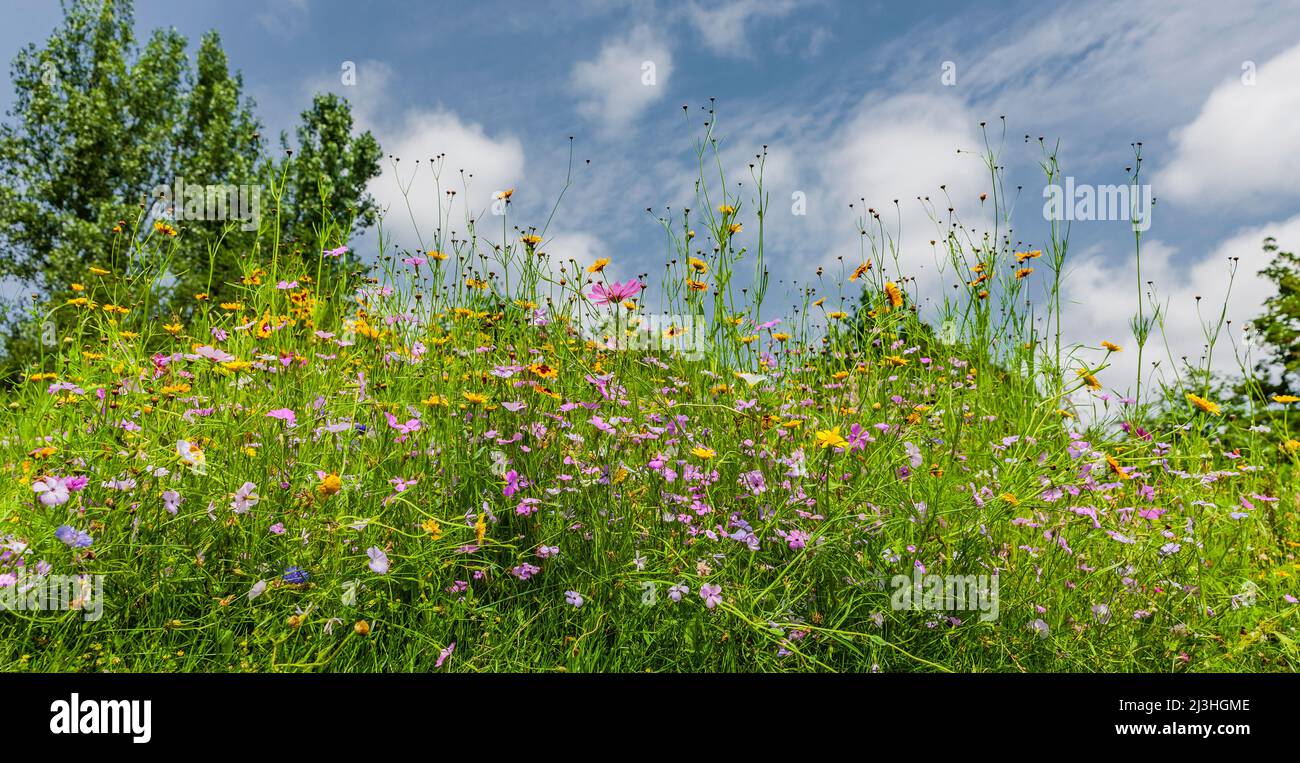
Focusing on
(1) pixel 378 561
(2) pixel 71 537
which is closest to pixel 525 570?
(1) pixel 378 561

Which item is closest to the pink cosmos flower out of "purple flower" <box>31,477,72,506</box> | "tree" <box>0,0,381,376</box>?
"purple flower" <box>31,477,72,506</box>

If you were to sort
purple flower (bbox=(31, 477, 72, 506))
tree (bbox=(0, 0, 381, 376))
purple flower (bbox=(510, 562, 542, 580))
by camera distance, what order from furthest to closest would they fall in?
tree (bbox=(0, 0, 381, 376)) < purple flower (bbox=(510, 562, 542, 580)) < purple flower (bbox=(31, 477, 72, 506))

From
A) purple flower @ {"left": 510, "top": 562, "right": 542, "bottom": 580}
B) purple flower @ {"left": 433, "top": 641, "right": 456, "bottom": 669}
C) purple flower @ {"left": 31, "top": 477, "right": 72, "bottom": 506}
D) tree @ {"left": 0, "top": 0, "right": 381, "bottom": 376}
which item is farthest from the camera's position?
tree @ {"left": 0, "top": 0, "right": 381, "bottom": 376}

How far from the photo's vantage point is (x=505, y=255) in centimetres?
295

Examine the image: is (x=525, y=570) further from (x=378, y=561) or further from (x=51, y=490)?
(x=51, y=490)

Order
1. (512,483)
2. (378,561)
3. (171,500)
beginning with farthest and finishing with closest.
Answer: (512,483) < (171,500) < (378,561)

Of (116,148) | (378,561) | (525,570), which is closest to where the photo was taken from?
(378,561)

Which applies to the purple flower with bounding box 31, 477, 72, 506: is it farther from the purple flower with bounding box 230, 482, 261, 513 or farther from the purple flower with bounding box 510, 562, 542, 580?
the purple flower with bounding box 510, 562, 542, 580

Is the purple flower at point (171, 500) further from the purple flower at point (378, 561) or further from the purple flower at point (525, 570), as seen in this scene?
the purple flower at point (525, 570)

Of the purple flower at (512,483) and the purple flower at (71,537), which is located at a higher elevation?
the purple flower at (512,483)

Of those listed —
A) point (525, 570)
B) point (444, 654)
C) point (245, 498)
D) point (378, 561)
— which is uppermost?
point (245, 498)

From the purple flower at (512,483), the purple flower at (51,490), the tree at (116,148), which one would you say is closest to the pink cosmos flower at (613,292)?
the purple flower at (512,483)

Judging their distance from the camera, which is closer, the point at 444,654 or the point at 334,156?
the point at 444,654
